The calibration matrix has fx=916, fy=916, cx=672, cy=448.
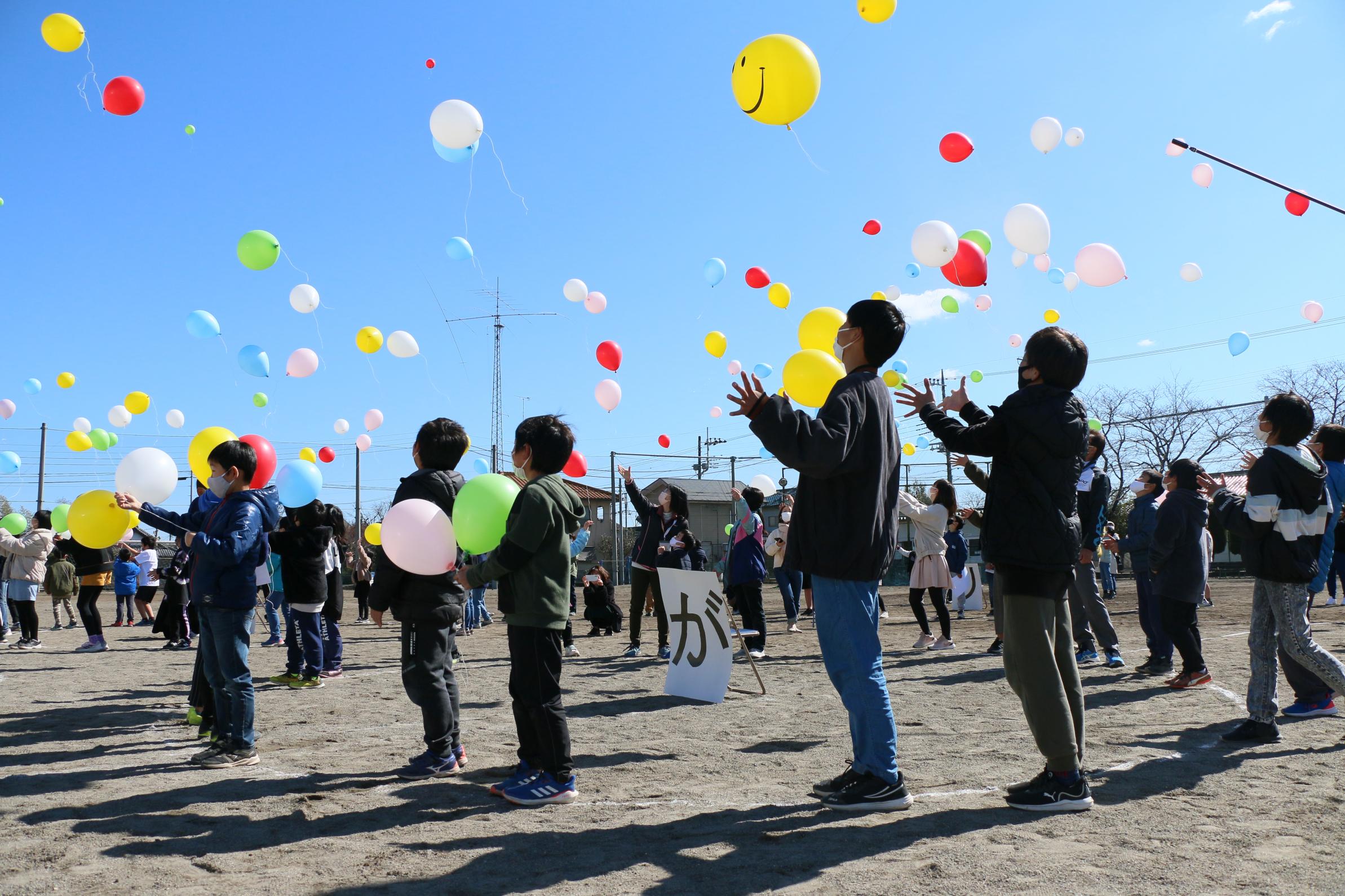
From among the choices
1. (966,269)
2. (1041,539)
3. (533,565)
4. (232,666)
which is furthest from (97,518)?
(966,269)

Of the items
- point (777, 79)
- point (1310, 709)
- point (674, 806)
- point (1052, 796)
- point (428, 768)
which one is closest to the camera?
point (1052, 796)

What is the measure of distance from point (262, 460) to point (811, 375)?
136 inches

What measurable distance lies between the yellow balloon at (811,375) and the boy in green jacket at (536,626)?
1660 mm

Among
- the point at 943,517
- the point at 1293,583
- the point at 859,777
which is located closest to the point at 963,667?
the point at 943,517

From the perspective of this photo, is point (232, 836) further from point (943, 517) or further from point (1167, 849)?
point (943, 517)

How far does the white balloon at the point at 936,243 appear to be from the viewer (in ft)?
28.3

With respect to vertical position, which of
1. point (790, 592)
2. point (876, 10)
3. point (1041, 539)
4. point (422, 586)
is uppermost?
point (876, 10)

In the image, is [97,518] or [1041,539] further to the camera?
[97,518]

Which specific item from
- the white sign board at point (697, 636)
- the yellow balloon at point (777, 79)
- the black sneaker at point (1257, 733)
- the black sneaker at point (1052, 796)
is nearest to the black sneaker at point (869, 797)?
the black sneaker at point (1052, 796)

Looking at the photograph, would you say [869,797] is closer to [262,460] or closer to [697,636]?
[697,636]

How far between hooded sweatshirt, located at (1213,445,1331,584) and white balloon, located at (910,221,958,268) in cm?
424

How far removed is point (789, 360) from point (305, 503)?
419 centimetres

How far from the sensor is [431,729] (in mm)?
4465

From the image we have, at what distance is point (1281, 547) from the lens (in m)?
4.72
